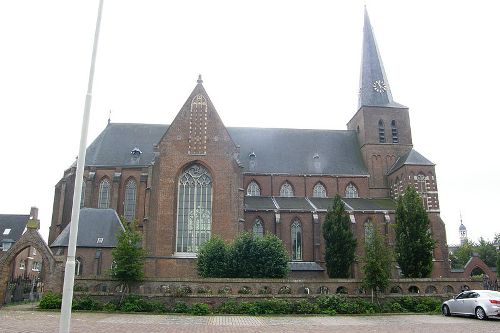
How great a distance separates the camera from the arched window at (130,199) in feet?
140

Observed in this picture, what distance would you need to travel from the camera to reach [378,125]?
49.8 meters

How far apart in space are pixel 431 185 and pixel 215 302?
29.3 metres

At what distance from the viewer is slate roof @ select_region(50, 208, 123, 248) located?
35406mm

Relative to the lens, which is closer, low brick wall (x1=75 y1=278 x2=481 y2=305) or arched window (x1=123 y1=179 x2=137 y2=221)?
low brick wall (x1=75 y1=278 x2=481 y2=305)

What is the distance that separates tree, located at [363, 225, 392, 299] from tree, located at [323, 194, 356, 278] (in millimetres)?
8633

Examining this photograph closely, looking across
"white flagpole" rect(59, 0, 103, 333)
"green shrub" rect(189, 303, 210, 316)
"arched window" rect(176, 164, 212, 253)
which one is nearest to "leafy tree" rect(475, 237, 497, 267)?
"arched window" rect(176, 164, 212, 253)

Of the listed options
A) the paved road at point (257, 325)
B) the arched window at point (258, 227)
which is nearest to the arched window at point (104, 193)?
the arched window at point (258, 227)

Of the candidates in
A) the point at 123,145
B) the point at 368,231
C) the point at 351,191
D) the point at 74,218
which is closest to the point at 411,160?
the point at 351,191

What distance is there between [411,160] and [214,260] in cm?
2587

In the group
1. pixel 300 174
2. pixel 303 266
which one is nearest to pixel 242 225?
pixel 303 266

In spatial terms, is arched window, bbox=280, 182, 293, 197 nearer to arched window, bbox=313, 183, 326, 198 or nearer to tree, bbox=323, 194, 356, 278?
arched window, bbox=313, 183, 326, 198

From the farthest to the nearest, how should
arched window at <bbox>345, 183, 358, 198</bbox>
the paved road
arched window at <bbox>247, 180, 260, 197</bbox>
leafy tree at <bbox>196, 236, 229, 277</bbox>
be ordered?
arched window at <bbox>345, 183, 358, 198</bbox>
arched window at <bbox>247, 180, 260, 197</bbox>
leafy tree at <bbox>196, 236, 229, 277</bbox>
the paved road

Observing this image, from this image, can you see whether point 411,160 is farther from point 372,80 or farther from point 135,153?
point 135,153

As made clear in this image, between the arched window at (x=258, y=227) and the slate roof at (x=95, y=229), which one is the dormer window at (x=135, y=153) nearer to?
the slate roof at (x=95, y=229)
